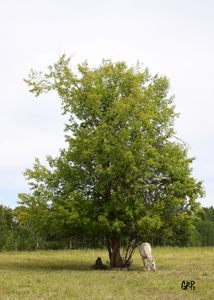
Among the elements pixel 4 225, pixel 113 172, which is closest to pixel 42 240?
pixel 4 225

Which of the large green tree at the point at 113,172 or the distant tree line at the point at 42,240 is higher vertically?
the large green tree at the point at 113,172

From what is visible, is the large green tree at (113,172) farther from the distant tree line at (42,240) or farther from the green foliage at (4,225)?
the green foliage at (4,225)

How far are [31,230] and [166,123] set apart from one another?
150 feet

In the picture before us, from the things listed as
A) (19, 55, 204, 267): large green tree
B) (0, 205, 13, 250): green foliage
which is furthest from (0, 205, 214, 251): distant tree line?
(19, 55, 204, 267): large green tree

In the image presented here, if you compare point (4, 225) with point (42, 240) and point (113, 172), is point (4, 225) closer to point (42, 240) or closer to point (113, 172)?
point (42, 240)

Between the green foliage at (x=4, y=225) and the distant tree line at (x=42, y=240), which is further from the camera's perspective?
the green foliage at (x=4, y=225)

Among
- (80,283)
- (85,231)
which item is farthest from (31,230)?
(80,283)

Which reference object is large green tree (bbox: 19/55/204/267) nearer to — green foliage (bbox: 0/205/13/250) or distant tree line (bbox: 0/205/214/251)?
distant tree line (bbox: 0/205/214/251)

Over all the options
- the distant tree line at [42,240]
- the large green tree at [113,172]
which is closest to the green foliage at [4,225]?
the distant tree line at [42,240]

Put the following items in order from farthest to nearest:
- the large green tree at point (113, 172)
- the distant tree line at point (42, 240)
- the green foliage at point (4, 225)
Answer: the green foliage at point (4, 225) → the distant tree line at point (42, 240) → the large green tree at point (113, 172)

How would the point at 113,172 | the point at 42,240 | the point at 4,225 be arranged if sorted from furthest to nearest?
1. the point at 4,225
2. the point at 42,240
3. the point at 113,172

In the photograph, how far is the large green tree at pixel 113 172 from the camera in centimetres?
1578

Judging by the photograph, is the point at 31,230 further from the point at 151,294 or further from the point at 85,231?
the point at 151,294

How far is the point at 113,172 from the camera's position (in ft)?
53.2
